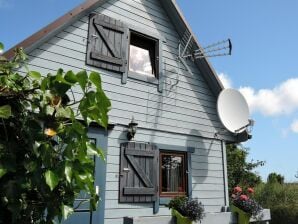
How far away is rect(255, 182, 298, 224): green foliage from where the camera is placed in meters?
11.6

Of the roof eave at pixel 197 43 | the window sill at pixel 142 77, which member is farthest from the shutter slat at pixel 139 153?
the roof eave at pixel 197 43

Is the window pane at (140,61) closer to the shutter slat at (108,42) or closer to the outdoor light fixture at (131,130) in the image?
the shutter slat at (108,42)

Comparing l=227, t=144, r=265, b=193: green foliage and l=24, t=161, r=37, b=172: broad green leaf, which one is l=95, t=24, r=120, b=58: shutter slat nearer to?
l=24, t=161, r=37, b=172: broad green leaf

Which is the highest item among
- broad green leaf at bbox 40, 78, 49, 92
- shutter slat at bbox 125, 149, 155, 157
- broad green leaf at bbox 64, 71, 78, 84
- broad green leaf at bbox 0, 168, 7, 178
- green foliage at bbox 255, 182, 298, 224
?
broad green leaf at bbox 64, 71, 78, 84

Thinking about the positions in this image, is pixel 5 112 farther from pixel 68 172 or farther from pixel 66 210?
pixel 66 210

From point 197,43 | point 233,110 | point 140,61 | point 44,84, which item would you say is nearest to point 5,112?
point 44,84

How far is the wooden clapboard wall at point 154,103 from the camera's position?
19.0 feet

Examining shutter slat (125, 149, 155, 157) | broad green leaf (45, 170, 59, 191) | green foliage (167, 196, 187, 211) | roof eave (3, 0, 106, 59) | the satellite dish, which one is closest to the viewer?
broad green leaf (45, 170, 59, 191)

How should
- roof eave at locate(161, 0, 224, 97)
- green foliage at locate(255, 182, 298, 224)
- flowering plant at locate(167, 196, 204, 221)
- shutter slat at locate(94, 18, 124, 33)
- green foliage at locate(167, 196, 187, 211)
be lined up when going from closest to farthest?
flowering plant at locate(167, 196, 204, 221) < green foliage at locate(167, 196, 187, 211) < shutter slat at locate(94, 18, 124, 33) < roof eave at locate(161, 0, 224, 97) < green foliage at locate(255, 182, 298, 224)

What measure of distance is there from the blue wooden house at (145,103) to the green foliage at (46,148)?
8.47 ft

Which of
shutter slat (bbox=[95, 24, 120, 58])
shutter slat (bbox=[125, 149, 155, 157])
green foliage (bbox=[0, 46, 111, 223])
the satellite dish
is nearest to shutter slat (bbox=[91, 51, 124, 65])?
shutter slat (bbox=[95, 24, 120, 58])

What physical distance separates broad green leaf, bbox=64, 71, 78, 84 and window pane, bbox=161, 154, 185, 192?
4646mm

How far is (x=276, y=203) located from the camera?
1229 cm

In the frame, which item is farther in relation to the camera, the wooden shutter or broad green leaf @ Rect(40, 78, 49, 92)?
the wooden shutter
